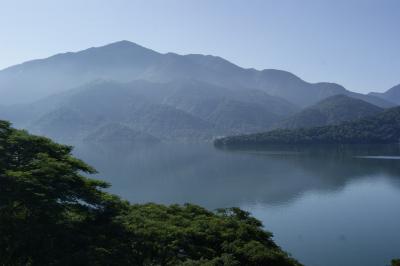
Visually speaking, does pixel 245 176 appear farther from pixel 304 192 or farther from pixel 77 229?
pixel 77 229

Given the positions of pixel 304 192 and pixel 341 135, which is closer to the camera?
pixel 304 192

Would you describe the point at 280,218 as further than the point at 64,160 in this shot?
Yes

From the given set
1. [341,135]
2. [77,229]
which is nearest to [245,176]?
[77,229]

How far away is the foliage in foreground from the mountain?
14346 cm

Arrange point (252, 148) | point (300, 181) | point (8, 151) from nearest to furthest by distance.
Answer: point (8, 151), point (300, 181), point (252, 148)

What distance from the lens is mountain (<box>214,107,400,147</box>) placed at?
156 meters

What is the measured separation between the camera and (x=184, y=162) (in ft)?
399

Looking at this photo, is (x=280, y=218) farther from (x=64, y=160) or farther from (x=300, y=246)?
(x=64, y=160)

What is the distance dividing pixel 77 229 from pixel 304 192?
58110 millimetres

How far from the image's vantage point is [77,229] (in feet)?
57.2

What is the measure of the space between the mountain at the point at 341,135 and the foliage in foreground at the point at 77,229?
143 m

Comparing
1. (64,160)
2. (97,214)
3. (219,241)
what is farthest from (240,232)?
(64,160)

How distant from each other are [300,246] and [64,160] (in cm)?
2799

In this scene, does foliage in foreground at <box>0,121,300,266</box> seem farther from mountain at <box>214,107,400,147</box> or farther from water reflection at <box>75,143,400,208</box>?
mountain at <box>214,107,400,147</box>
